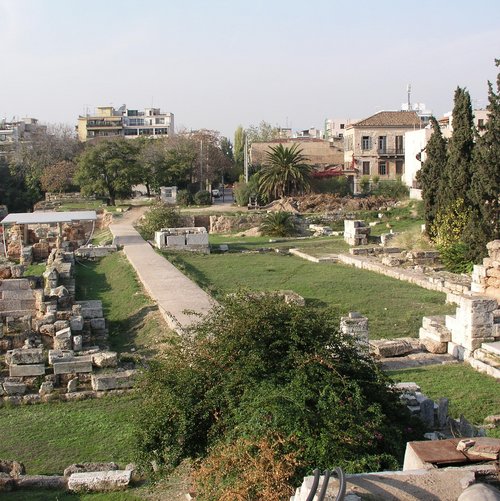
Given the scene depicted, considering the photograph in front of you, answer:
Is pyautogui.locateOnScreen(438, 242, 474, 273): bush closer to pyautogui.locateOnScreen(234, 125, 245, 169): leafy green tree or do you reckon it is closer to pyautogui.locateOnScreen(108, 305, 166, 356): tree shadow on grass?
pyautogui.locateOnScreen(108, 305, 166, 356): tree shadow on grass

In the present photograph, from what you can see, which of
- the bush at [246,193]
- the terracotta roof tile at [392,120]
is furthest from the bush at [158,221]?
the terracotta roof tile at [392,120]

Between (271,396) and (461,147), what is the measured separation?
19.4 meters

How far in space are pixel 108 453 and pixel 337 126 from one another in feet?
310

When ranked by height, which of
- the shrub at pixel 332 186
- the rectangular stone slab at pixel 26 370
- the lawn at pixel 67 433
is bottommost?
the lawn at pixel 67 433

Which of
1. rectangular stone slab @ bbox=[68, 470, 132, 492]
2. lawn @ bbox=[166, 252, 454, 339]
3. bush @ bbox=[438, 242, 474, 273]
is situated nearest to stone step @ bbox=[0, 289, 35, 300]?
lawn @ bbox=[166, 252, 454, 339]

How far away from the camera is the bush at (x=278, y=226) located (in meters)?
34.7

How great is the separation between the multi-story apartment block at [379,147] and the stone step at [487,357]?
138 ft

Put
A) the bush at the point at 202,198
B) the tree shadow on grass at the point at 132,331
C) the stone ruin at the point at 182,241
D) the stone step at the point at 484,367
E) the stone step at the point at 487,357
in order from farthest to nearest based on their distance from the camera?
1. the bush at the point at 202,198
2. the stone ruin at the point at 182,241
3. the tree shadow on grass at the point at 132,331
4. the stone step at the point at 487,357
5. the stone step at the point at 484,367

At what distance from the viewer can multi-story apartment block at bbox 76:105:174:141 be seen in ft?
302

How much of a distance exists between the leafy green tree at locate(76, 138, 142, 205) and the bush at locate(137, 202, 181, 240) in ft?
46.6

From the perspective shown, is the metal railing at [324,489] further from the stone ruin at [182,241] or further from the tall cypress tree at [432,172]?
the stone ruin at [182,241]

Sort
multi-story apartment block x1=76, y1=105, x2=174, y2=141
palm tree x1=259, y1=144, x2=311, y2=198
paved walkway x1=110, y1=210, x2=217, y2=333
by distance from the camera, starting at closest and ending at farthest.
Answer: paved walkway x1=110, y1=210, x2=217, y2=333 → palm tree x1=259, y1=144, x2=311, y2=198 → multi-story apartment block x1=76, y1=105, x2=174, y2=141

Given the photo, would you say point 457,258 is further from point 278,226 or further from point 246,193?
point 246,193

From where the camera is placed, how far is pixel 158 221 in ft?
105
